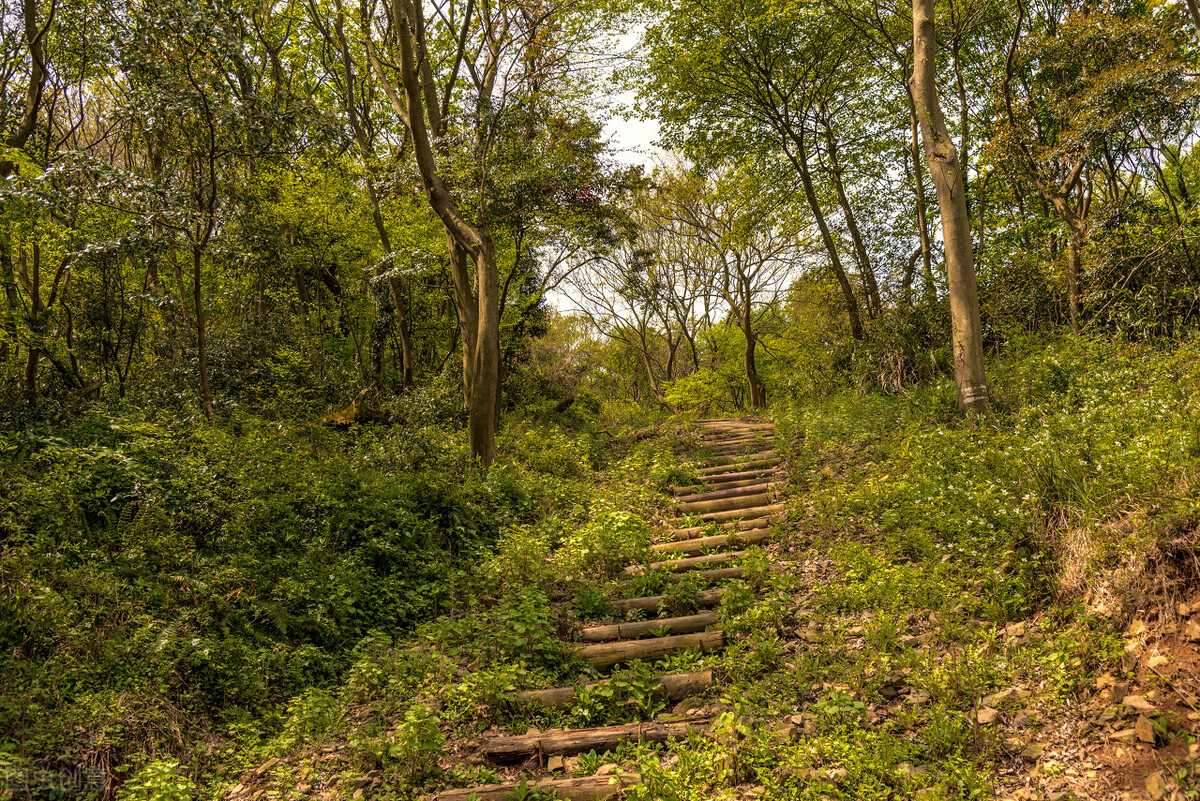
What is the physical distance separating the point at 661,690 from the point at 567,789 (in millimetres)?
1066

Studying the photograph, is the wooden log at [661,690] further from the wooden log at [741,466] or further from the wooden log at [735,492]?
the wooden log at [741,466]

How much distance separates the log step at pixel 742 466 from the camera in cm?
896

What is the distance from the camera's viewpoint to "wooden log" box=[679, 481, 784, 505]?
7.65 meters

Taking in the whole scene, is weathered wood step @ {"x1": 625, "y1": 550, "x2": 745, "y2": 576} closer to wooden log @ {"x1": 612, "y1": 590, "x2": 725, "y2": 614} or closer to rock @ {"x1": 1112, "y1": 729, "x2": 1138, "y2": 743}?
wooden log @ {"x1": 612, "y1": 590, "x2": 725, "y2": 614}

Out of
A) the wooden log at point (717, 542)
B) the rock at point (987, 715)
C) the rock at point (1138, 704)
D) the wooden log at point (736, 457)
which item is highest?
the wooden log at point (736, 457)

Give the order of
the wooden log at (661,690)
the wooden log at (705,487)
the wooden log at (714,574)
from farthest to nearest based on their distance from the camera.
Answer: the wooden log at (705,487), the wooden log at (714,574), the wooden log at (661,690)

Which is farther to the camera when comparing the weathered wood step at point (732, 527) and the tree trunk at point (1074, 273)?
the tree trunk at point (1074, 273)

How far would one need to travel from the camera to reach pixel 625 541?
608 cm

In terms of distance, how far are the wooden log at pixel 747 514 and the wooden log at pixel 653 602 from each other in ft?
5.98

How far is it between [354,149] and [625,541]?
21.6ft

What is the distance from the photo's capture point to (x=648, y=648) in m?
4.54

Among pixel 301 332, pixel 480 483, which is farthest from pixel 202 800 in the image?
pixel 301 332

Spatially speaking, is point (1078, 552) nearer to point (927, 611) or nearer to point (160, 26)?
point (927, 611)

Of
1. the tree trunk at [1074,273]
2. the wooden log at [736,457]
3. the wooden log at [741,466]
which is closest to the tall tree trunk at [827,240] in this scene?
the tree trunk at [1074,273]
